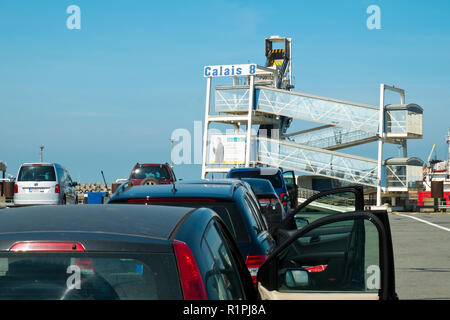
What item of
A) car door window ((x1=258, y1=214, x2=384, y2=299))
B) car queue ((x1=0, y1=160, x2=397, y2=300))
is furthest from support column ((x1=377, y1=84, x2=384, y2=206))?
car door window ((x1=258, y1=214, x2=384, y2=299))

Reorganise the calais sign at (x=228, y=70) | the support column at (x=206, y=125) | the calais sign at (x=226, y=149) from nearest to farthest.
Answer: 1. the calais sign at (x=226, y=149)
2. the calais sign at (x=228, y=70)
3. the support column at (x=206, y=125)

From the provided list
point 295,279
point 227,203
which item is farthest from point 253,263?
point 295,279

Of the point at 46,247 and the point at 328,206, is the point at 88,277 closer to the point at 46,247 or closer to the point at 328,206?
the point at 46,247

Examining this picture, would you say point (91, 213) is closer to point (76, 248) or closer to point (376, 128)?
point (76, 248)

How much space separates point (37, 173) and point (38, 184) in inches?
19.0

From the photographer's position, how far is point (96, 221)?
10.7 feet

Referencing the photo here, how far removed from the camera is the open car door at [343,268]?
14.0ft

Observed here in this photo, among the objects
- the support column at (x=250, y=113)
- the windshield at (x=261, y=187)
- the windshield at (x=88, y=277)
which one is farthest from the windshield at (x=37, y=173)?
the support column at (x=250, y=113)

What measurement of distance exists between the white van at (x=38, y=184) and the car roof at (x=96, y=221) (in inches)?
919

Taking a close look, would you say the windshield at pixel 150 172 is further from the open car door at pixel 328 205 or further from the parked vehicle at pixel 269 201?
the open car door at pixel 328 205

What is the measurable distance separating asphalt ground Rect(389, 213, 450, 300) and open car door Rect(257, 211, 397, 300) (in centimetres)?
448

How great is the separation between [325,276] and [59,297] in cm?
265
